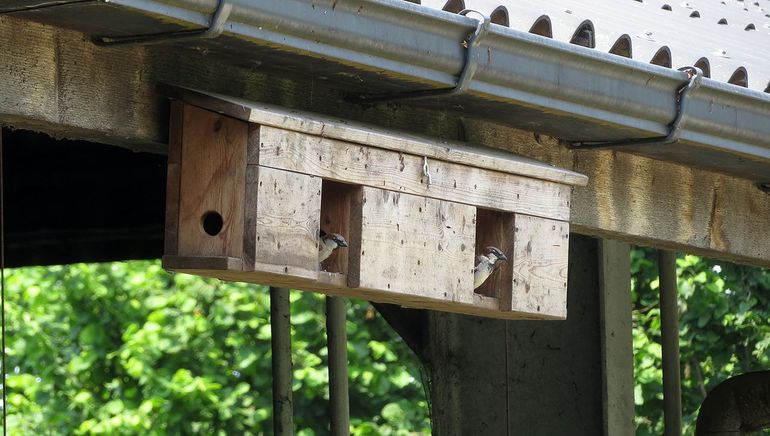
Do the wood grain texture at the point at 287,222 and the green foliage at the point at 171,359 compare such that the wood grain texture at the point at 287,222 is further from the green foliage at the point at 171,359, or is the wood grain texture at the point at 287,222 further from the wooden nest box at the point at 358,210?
the green foliage at the point at 171,359

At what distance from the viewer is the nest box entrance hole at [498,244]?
3.78m

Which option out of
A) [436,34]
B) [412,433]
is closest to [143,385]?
[412,433]

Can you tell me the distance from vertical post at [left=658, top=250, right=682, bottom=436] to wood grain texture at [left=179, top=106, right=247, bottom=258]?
3.59 m

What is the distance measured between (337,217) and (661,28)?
121 cm

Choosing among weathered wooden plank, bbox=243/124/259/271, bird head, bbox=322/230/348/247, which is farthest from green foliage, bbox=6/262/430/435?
weathered wooden plank, bbox=243/124/259/271

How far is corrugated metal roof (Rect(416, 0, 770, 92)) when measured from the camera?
3.66 meters

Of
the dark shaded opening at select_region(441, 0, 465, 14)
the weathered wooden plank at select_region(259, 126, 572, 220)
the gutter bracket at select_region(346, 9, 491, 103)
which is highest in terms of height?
the dark shaded opening at select_region(441, 0, 465, 14)

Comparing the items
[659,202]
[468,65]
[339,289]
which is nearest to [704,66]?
[659,202]

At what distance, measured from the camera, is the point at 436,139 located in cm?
381

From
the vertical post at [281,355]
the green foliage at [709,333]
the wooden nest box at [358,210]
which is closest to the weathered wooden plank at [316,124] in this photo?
the wooden nest box at [358,210]

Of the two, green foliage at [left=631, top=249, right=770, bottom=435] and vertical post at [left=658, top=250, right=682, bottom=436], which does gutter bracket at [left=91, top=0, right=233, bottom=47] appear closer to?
vertical post at [left=658, top=250, right=682, bottom=436]

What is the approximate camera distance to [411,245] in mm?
3529

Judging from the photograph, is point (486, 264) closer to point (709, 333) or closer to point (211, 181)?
point (211, 181)

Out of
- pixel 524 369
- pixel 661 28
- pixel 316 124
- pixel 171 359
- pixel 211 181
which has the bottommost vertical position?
pixel 524 369
